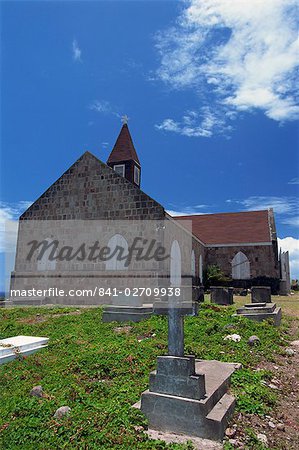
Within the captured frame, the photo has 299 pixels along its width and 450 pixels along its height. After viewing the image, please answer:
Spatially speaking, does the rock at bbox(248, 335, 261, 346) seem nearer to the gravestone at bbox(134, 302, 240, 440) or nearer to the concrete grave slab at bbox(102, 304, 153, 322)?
the gravestone at bbox(134, 302, 240, 440)

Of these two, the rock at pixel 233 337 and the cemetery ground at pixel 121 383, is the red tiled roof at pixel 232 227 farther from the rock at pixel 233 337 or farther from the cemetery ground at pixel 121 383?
the rock at pixel 233 337

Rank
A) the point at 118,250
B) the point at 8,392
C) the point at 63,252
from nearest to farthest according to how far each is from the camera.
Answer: the point at 8,392, the point at 118,250, the point at 63,252

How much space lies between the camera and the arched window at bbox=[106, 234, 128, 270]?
1611cm

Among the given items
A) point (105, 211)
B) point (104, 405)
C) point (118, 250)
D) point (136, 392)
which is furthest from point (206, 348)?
point (105, 211)

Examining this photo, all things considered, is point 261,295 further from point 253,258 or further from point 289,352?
point 253,258

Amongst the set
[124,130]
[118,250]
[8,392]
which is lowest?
[8,392]

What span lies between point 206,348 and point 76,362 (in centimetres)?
285

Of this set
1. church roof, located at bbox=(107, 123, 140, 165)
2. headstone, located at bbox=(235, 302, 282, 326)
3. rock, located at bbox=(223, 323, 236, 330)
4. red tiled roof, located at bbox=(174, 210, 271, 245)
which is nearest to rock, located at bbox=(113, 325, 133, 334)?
rock, located at bbox=(223, 323, 236, 330)

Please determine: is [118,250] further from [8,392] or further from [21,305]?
[8,392]

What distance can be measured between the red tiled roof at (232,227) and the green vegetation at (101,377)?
18424 millimetres

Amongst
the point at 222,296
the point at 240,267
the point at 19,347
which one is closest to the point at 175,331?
the point at 19,347

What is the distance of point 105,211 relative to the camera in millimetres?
16969

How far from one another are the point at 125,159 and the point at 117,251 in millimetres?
8556

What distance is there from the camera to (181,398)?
4418 mm
